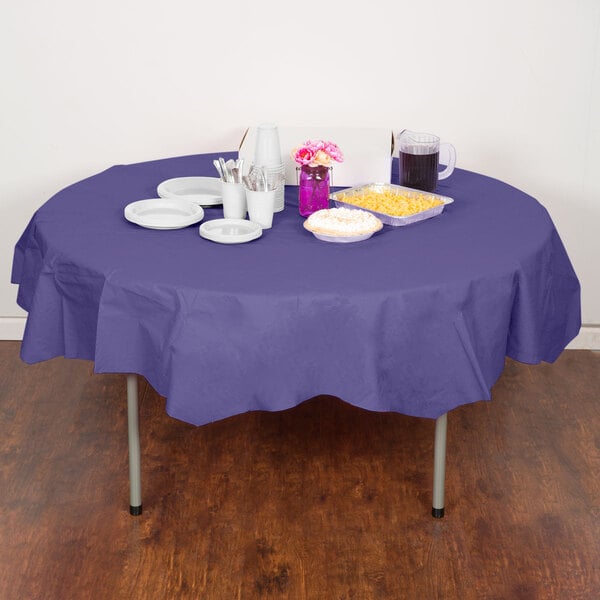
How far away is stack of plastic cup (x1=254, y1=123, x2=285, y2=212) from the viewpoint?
2801 mm

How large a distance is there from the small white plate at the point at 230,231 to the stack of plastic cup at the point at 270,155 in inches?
7.3

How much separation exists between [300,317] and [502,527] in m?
0.94

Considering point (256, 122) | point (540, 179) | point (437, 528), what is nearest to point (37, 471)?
point (437, 528)

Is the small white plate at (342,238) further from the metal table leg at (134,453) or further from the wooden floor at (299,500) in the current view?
the wooden floor at (299,500)

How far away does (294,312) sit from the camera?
2252mm

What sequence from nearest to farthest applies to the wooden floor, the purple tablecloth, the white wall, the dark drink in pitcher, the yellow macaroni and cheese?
1. the purple tablecloth
2. the wooden floor
3. the yellow macaroni and cheese
4. the dark drink in pitcher
5. the white wall

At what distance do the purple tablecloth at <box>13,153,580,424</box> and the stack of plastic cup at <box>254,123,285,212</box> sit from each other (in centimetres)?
19

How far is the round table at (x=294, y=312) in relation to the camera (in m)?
2.27

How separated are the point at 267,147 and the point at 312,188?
0.63ft

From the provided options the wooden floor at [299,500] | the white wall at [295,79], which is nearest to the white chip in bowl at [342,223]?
the wooden floor at [299,500]

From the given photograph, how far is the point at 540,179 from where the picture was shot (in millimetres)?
3744

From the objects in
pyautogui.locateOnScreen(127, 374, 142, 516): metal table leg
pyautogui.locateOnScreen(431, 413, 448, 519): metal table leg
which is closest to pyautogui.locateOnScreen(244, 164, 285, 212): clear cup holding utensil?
pyautogui.locateOnScreen(127, 374, 142, 516): metal table leg

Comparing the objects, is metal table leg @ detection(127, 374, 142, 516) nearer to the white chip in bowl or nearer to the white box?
the white chip in bowl

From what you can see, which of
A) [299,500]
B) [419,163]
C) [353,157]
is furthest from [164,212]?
[299,500]
